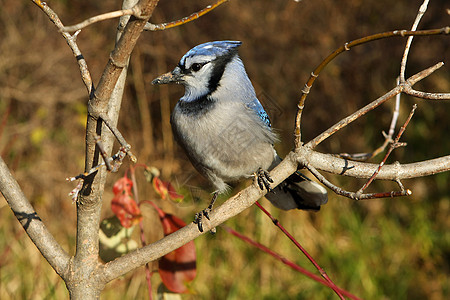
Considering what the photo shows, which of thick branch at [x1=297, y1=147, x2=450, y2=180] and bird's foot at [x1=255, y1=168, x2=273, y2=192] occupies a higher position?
thick branch at [x1=297, y1=147, x2=450, y2=180]

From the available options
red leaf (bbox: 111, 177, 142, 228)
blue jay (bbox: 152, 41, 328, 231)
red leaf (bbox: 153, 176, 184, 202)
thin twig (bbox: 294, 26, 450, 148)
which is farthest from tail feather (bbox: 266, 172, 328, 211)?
thin twig (bbox: 294, 26, 450, 148)

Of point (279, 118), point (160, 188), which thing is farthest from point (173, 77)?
point (279, 118)

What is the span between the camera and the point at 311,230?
157 inches

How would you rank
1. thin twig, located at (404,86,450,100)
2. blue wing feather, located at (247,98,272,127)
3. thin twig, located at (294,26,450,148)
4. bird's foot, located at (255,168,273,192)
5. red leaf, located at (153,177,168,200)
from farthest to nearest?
1. blue wing feather, located at (247,98,272,127)
2. red leaf, located at (153,177,168,200)
3. bird's foot, located at (255,168,273,192)
4. thin twig, located at (404,86,450,100)
5. thin twig, located at (294,26,450,148)

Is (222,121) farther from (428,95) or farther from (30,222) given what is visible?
(428,95)

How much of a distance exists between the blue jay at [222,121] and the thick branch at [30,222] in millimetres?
733

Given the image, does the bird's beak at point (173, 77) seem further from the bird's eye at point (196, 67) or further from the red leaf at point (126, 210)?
the red leaf at point (126, 210)

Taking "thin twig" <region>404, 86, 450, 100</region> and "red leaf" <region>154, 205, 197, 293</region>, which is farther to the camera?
"red leaf" <region>154, 205, 197, 293</region>

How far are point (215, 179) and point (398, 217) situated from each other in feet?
8.00

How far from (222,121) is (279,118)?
6.20ft

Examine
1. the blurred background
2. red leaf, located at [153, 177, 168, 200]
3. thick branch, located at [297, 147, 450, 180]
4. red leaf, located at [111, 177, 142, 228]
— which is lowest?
the blurred background

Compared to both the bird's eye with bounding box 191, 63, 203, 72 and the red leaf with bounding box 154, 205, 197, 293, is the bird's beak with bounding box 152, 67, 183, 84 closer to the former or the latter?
the bird's eye with bounding box 191, 63, 203, 72

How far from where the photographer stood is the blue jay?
2.00 m

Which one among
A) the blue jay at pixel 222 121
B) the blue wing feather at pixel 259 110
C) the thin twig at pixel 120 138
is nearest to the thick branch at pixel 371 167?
the thin twig at pixel 120 138
